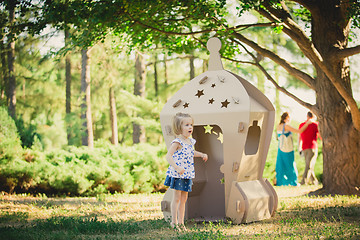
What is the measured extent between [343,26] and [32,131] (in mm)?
7243

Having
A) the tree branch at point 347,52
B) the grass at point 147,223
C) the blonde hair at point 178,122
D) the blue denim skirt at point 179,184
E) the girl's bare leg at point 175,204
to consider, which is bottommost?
the grass at point 147,223

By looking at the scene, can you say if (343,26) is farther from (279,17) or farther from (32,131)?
A: (32,131)

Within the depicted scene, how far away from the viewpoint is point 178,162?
466cm

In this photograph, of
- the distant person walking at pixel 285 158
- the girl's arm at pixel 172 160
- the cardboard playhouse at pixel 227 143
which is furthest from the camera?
the distant person walking at pixel 285 158

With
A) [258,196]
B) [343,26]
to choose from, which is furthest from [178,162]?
[343,26]

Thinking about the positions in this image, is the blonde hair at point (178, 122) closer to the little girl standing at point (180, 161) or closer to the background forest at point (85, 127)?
the little girl standing at point (180, 161)

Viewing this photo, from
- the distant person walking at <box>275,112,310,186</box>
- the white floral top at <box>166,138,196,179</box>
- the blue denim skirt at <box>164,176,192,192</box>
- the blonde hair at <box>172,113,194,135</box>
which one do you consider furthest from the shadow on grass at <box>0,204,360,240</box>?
the distant person walking at <box>275,112,310,186</box>

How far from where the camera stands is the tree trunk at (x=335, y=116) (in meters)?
7.52

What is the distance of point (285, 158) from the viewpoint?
10.3m

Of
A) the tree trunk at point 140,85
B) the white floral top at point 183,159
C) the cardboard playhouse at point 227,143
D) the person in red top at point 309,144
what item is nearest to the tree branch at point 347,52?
the cardboard playhouse at point 227,143

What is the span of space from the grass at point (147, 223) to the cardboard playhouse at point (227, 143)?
26 centimetres

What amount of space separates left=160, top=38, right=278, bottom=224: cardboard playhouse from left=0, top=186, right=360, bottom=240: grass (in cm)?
26

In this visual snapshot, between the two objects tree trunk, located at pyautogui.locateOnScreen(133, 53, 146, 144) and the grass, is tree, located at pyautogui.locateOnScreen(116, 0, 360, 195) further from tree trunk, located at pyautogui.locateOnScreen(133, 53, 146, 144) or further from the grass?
tree trunk, located at pyautogui.locateOnScreen(133, 53, 146, 144)

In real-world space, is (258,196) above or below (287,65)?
below
